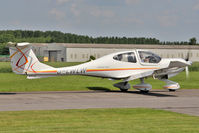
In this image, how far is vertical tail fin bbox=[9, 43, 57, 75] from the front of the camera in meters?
22.1

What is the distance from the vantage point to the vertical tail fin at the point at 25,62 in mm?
22062

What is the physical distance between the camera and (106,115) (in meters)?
14.0

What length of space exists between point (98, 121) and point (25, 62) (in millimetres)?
11301

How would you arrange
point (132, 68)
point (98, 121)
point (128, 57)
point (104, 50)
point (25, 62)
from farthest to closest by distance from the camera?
point (104, 50)
point (132, 68)
point (128, 57)
point (25, 62)
point (98, 121)

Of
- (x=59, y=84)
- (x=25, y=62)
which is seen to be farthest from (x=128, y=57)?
(x=25, y=62)

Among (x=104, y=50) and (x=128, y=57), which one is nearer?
(x=128, y=57)

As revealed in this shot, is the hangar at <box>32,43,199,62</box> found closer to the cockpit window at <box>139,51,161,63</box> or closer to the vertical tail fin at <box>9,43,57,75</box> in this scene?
the cockpit window at <box>139,51,161,63</box>

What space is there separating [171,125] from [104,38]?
9354cm

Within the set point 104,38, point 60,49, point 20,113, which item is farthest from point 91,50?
point 20,113

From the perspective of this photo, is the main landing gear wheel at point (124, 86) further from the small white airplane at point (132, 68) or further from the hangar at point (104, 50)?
the hangar at point (104, 50)

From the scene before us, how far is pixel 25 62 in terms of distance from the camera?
74.1 ft

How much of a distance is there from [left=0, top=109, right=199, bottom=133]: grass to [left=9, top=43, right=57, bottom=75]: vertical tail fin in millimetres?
8178

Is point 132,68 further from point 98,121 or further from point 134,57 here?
point 98,121

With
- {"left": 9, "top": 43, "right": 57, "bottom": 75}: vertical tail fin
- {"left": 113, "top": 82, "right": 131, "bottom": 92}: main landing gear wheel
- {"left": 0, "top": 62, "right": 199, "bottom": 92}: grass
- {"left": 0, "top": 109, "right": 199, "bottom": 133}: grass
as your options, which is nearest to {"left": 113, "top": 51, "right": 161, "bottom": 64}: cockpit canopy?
{"left": 113, "top": 82, "right": 131, "bottom": 92}: main landing gear wheel
